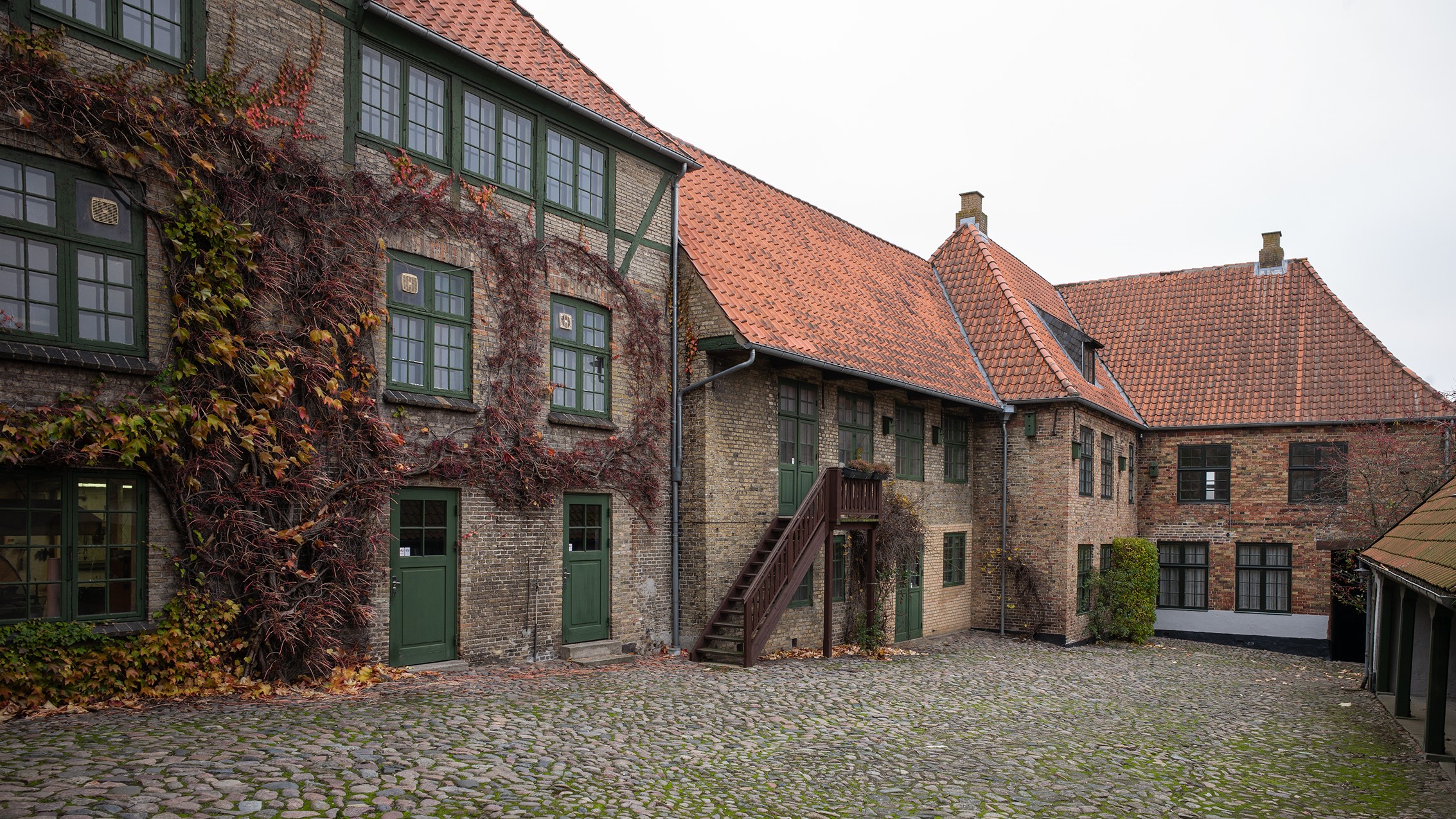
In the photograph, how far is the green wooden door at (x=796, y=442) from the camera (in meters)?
16.1

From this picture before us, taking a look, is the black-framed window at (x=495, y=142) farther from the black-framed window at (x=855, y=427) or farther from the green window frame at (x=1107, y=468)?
the green window frame at (x=1107, y=468)

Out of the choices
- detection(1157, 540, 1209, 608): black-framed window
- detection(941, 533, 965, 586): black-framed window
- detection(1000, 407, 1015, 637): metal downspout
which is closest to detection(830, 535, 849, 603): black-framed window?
detection(941, 533, 965, 586): black-framed window

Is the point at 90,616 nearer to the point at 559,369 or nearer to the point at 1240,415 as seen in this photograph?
the point at 559,369

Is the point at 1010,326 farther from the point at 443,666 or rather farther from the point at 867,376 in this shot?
the point at 443,666

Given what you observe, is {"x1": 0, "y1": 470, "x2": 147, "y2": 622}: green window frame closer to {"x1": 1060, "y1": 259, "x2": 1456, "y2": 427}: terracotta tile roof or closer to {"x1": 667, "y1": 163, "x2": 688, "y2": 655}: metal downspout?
{"x1": 667, "y1": 163, "x2": 688, "y2": 655}: metal downspout

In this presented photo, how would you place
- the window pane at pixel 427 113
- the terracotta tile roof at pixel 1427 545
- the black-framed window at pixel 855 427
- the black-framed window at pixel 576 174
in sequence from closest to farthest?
the terracotta tile roof at pixel 1427 545
the window pane at pixel 427 113
the black-framed window at pixel 576 174
the black-framed window at pixel 855 427

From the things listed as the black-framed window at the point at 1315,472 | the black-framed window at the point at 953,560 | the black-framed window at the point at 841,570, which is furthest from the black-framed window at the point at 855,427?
the black-framed window at the point at 1315,472

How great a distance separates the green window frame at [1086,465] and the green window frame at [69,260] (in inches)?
701

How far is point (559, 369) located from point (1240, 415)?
18.3 metres

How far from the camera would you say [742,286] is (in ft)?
51.3

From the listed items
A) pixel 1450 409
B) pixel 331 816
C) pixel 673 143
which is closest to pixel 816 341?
pixel 673 143

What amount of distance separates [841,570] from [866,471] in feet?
7.83

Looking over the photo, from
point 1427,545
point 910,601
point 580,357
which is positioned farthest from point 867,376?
point 1427,545

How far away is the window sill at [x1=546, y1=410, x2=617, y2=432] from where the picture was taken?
1270 centimetres
